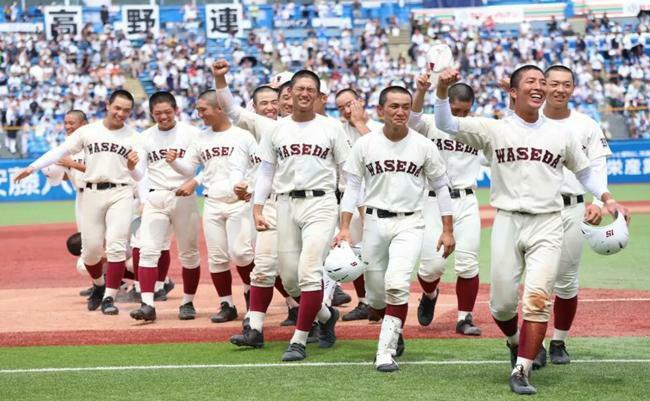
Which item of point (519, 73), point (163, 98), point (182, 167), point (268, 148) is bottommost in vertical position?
point (182, 167)

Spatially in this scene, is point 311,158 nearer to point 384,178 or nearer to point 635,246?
point 384,178

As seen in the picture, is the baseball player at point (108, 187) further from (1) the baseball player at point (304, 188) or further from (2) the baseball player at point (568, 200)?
(2) the baseball player at point (568, 200)

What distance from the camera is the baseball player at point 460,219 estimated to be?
972 centimetres

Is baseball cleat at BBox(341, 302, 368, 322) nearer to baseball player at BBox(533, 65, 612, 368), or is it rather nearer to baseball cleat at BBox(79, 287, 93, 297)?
baseball player at BBox(533, 65, 612, 368)

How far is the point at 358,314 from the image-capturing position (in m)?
10.7

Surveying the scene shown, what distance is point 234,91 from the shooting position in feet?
128

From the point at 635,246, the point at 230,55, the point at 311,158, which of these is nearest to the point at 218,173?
the point at 311,158

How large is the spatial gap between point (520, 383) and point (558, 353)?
4.23ft

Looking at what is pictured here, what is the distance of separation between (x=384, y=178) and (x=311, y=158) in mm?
750

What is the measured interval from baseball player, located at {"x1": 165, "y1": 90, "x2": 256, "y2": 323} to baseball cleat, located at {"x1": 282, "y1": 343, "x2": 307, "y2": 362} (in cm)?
213

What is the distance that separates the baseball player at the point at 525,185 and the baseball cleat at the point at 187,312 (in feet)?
13.5

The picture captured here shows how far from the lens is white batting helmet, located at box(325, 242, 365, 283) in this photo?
26.1ft

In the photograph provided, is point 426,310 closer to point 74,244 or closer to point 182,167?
point 182,167

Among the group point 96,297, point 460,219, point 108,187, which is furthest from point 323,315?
point 96,297
